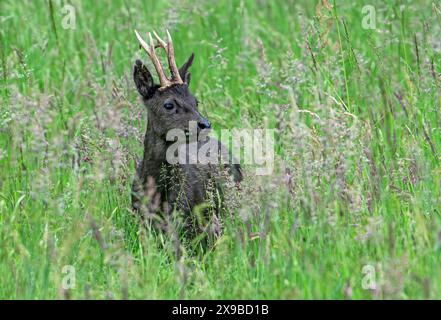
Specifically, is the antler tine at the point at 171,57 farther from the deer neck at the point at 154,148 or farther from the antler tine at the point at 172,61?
the deer neck at the point at 154,148

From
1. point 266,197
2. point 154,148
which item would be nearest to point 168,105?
point 154,148

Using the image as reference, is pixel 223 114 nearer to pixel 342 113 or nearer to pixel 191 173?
pixel 191 173

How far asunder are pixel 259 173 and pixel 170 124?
131cm

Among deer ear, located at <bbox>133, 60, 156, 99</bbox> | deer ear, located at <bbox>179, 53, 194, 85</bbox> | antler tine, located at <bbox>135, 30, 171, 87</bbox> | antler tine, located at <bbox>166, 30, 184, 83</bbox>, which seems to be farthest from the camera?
deer ear, located at <bbox>179, 53, 194, 85</bbox>

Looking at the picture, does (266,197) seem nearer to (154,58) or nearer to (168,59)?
(154,58)

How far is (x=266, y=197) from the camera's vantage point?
5.87m

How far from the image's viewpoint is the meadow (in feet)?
17.9

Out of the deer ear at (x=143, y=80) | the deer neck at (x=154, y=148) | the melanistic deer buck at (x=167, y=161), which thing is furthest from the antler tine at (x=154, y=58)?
the deer neck at (x=154, y=148)

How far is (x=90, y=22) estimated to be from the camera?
10.7m

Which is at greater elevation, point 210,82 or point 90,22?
point 90,22

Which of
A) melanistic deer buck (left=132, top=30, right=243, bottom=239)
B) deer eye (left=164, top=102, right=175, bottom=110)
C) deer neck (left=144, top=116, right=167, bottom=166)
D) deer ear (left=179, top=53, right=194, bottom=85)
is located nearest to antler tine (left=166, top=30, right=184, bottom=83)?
melanistic deer buck (left=132, top=30, right=243, bottom=239)

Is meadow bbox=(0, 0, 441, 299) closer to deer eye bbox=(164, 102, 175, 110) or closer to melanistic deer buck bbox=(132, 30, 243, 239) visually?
melanistic deer buck bbox=(132, 30, 243, 239)
